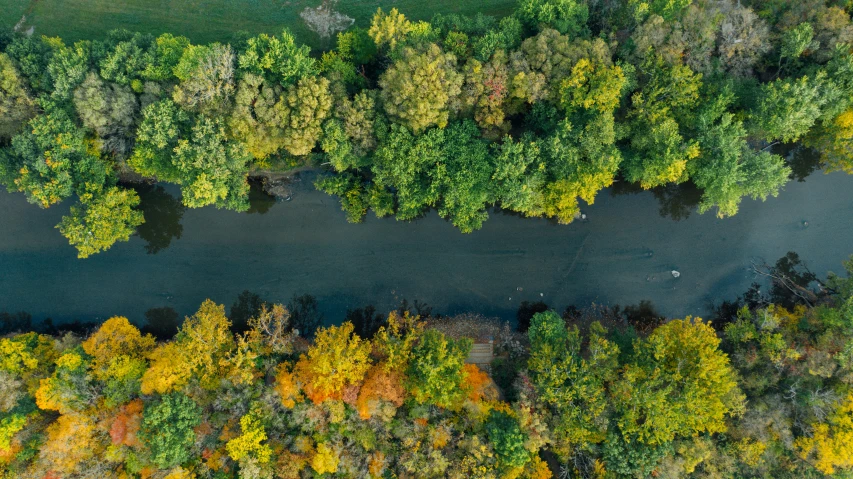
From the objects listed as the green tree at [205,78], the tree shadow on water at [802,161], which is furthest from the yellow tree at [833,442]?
the green tree at [205,78]

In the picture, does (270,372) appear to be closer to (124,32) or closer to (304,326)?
(304,326)

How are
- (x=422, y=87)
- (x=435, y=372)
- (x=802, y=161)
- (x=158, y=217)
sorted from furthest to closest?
1. (x=158, y=217)
2. (x=802, y=161)
3. (x=435, y=372)
4. (x=422, y=87)

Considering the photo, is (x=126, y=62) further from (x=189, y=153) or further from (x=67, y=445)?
(x=67, y=445)

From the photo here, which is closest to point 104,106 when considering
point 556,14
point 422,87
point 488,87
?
point 422,87

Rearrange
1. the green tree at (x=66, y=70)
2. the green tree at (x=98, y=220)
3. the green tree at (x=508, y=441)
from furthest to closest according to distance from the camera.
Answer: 1. the green tree at (x=98, y=220)
2. the green tree at (x=66, y=70)
3. the green tree at (x=508, y=441)

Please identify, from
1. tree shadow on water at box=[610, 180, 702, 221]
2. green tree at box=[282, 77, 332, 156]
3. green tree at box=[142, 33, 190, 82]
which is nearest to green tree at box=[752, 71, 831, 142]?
tree shadow on water at box=[610, 180, 702, 221]

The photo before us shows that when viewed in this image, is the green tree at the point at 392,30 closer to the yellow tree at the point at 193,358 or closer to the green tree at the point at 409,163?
the green tree at the point at 409,163

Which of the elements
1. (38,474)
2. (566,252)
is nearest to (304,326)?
(38,474)
